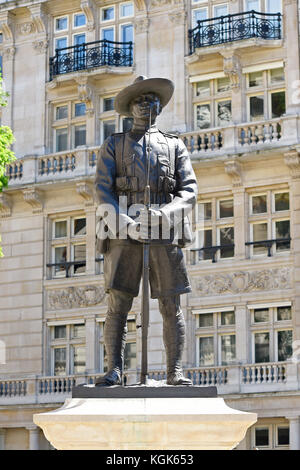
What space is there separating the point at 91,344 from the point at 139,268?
20.0 meters

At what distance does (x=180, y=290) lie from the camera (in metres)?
10.9

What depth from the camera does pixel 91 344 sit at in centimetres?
3064

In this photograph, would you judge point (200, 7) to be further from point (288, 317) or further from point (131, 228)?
point (131, 228)

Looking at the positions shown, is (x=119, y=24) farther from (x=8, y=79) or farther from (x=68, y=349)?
(x=68, y=349)

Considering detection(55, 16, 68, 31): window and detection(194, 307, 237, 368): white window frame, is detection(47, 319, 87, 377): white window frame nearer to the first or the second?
detection(194, 307, 237, 368): white window frame

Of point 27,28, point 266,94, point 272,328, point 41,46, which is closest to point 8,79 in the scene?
point 41,46

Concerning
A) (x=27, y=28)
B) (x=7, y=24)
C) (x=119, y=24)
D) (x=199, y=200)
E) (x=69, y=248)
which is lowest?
(x=69, y=248)

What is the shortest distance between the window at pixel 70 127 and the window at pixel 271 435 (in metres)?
10.1

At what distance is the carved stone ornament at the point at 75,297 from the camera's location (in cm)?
3089

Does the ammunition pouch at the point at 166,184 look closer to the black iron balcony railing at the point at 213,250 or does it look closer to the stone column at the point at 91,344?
the black iron balcony railing at the point at 213,250

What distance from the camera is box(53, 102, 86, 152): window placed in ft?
108

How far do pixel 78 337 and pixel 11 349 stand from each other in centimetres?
207

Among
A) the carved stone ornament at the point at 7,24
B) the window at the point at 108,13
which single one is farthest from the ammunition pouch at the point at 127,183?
the carved stone ornament at the point at 7,24

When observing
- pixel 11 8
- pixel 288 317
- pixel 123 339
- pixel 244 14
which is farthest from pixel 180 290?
pixel 11 8
